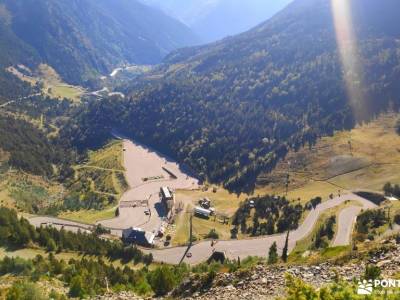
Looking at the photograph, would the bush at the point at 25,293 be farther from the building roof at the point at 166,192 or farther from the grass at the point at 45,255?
the building roof at the point at 166,192

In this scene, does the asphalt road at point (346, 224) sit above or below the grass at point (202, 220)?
above

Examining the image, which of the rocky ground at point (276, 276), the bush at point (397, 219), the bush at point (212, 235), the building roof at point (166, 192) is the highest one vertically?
the rocky ground at point (276, 276)

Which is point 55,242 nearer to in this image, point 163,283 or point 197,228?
point 197,228

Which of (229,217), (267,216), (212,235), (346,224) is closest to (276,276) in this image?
(346,224)

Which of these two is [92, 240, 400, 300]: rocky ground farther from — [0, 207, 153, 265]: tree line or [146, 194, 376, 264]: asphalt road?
[146, 194, 376, 264]: asphalt road

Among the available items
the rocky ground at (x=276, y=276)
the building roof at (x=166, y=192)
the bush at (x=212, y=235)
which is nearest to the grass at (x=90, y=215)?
the building roof at (x=166, y=192)

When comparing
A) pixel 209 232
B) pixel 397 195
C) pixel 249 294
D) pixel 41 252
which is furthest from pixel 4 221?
pixel 397 195

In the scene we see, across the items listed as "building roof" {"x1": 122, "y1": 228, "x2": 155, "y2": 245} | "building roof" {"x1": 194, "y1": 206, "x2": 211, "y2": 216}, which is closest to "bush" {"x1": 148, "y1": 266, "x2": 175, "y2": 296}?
"building roof" {"x1": 122, "y1": 228, "x2": 155, "y2": 245}
